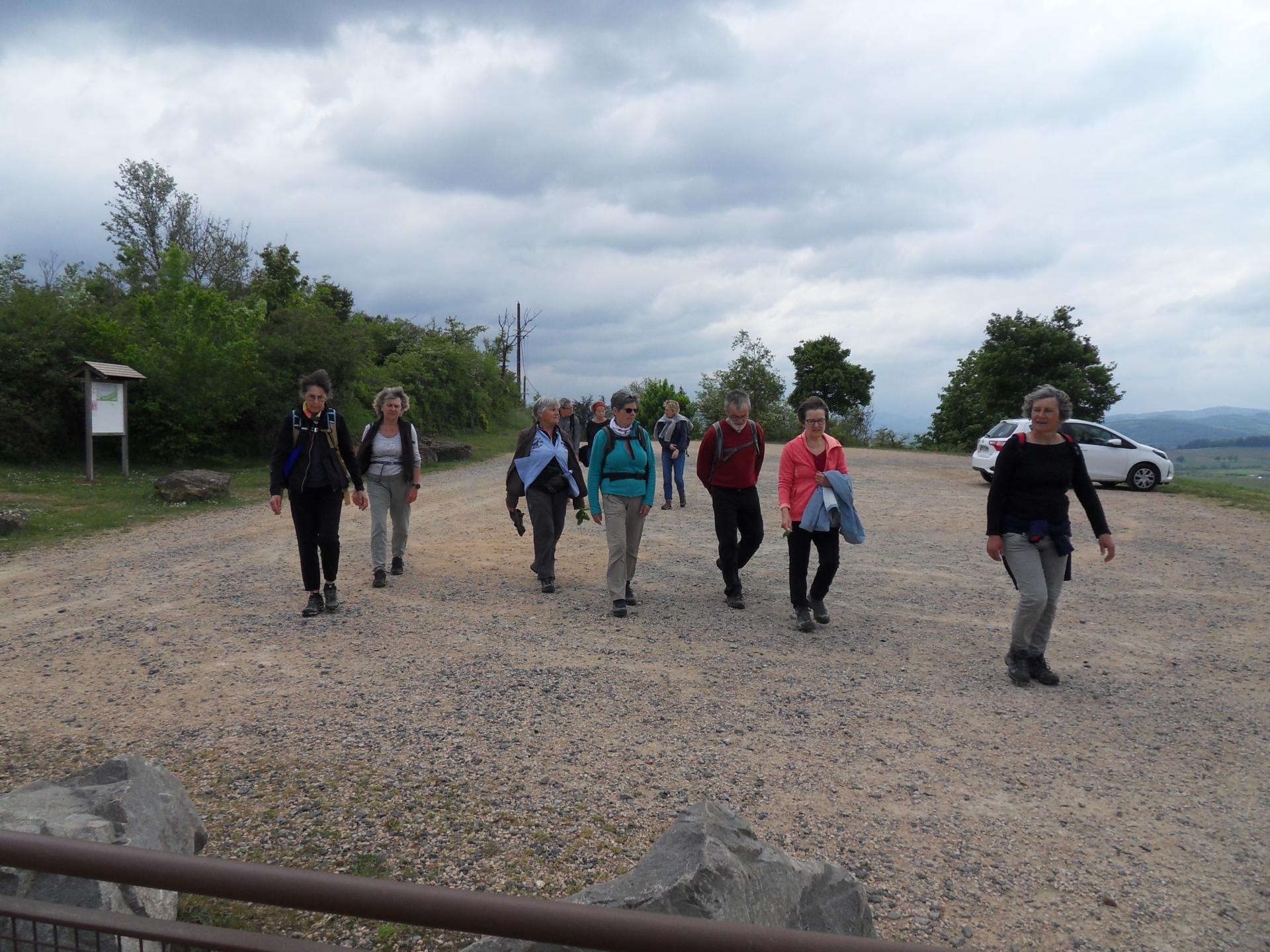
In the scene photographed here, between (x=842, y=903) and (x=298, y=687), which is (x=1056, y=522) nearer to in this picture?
(x=842, y=903)

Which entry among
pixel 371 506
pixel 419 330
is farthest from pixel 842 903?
pixel 419 330

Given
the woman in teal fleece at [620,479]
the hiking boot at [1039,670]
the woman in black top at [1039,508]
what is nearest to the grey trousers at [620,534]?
the woman in teal fleece at [620,479]

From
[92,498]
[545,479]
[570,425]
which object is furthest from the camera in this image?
[92,498]

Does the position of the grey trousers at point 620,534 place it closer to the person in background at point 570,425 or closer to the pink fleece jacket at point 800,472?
the pink fleece jacket at point 800,472

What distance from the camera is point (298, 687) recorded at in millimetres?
5480

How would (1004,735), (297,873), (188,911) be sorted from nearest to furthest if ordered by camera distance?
1. (297,873)
2. (188,911)
3. (1004,735)

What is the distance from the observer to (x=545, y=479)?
8406 mm

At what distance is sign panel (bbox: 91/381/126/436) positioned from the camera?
15664 mm

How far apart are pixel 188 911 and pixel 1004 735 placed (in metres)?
4.31

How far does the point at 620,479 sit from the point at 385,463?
2.56 meters

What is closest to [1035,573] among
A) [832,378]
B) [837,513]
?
[837,513]

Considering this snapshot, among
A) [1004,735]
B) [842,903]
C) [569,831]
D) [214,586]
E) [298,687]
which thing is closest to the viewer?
[842,903]

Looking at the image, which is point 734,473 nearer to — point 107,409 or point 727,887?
point 727,887

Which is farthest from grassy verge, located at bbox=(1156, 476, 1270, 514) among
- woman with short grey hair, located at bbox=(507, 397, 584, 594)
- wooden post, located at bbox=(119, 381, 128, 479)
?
wooden post, located at bbox=(119, 381, 128, 479)
